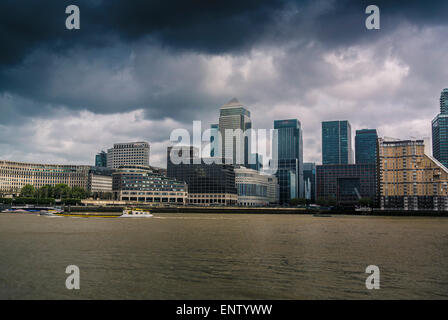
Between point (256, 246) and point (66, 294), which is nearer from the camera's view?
point (66, 294)

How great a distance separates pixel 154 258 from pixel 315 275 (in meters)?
16.6

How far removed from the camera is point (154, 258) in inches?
1706

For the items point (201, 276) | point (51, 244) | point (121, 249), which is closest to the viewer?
point (201, 276)

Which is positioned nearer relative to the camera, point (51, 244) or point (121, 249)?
point (121, 249)

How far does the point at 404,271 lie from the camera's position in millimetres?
37844

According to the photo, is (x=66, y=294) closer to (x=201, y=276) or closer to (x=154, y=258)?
(x=201, y=276)
